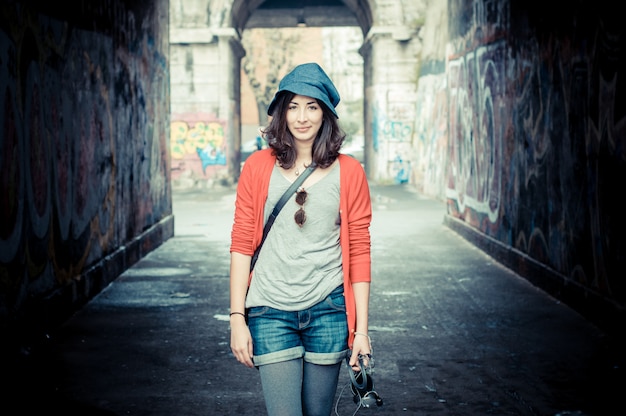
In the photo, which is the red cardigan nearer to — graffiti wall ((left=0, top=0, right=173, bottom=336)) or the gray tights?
the gray tights

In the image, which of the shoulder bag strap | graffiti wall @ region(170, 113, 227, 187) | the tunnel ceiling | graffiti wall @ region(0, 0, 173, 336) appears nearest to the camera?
the shoulder bag strap

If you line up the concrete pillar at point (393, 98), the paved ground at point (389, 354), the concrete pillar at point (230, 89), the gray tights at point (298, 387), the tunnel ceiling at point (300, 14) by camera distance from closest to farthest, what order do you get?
the gray tights at point (298, 387)
the paved ground at point (389, 354)
the concrete pillar at point (230, 89)
the concrete pillar at point (393, 98)
the tunnel ceiling at point (300, 14)

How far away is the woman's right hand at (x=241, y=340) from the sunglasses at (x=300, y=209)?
403 millimetres

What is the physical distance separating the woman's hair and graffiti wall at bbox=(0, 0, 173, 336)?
2.98 metres

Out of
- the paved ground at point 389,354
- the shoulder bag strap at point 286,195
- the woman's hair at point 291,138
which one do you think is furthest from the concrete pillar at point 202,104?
the shoulder bag strap at point 286,195

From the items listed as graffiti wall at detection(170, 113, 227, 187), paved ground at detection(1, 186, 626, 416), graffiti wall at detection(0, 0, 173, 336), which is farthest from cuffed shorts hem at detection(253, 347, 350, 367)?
graffiti wall at detection(170, 113, 227, 187)

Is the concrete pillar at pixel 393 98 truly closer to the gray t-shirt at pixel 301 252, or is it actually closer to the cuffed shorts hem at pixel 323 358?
the gray t-shirt at pixel 301 252

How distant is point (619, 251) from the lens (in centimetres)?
602

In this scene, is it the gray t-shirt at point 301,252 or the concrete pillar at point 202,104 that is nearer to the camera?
the gray t-shirt at point 301,252

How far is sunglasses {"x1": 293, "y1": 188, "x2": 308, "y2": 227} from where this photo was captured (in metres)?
2.89

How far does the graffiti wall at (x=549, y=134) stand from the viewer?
6.23 m

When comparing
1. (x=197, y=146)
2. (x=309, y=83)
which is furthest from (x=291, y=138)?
(x=197, y=146)

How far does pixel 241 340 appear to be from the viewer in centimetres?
286

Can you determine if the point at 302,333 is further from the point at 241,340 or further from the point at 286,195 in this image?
the point at 286,195
